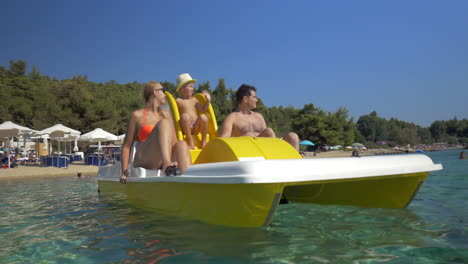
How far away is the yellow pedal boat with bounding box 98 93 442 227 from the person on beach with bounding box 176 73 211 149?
0.16 m

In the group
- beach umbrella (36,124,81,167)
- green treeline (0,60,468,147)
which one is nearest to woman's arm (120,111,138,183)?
beach umbrella (36,124,81,167)

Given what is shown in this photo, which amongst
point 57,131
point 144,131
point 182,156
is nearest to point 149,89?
point 144,131

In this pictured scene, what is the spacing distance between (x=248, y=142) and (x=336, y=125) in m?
51.6

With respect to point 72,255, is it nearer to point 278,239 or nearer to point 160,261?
point 160,261

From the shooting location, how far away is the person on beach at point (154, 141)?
3.69 meters

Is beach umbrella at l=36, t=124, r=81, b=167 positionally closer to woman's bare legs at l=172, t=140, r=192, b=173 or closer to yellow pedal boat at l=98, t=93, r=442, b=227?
yellow pedal boat at l=98, t=93, r=442, b=227

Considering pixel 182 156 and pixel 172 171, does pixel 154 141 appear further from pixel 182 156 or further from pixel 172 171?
pixel 172 171

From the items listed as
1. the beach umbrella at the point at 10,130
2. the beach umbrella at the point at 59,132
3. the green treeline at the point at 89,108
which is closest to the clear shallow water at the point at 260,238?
the beach umbrella at the point at 10,130

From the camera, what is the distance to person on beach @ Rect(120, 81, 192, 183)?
12.1 feet

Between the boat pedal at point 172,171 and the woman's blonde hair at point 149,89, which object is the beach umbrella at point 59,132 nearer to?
the woman's blonde hair at point 149,89

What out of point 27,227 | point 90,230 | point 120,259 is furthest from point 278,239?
point 27,227

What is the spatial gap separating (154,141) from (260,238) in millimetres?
1731

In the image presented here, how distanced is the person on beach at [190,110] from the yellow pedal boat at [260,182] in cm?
16

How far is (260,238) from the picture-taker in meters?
3.09
